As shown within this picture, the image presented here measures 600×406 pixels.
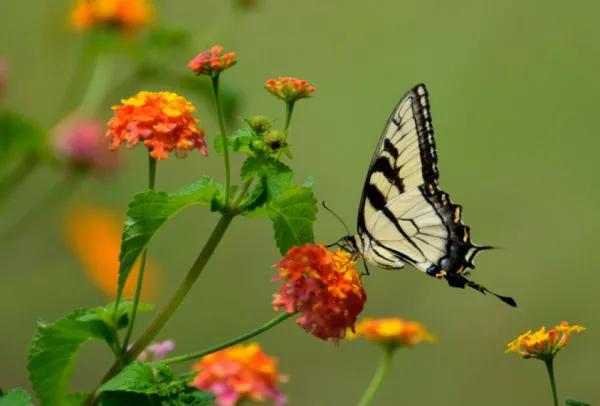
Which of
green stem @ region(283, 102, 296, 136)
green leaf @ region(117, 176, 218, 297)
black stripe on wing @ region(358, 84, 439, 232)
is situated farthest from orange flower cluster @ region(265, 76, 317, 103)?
black stripe on wing @ region(358, 84, 439, 232)

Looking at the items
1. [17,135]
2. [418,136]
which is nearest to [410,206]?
[418,136]

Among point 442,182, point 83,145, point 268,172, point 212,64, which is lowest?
point 268,172

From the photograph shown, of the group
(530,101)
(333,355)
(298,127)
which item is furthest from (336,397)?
(530,101)

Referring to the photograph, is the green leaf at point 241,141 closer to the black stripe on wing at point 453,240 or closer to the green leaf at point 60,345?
the green leaf at point 60,345

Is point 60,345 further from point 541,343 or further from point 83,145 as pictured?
point 83,145

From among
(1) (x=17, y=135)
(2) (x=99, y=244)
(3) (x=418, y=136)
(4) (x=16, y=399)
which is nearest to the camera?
(4) (x=16, y=399)

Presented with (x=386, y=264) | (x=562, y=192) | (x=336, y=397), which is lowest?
(x=336, y=397)

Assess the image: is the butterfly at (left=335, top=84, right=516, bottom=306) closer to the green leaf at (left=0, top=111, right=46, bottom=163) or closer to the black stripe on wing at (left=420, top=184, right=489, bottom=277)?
the black stripe on wing at (left=420, top=184, right=489, bottom=277)

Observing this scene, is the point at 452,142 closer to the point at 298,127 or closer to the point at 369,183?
the point at 298,127
